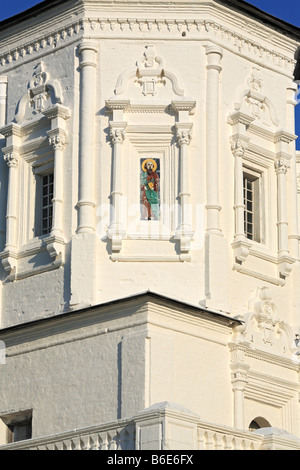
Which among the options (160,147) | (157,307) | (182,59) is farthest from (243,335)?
(182,59)

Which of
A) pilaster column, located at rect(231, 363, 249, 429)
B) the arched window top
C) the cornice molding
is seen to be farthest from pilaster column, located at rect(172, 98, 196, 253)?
the arched window top

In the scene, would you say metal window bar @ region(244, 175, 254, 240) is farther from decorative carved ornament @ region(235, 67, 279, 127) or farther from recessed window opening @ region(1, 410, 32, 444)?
recessed window opening @ region(1, 410, 32, 444)

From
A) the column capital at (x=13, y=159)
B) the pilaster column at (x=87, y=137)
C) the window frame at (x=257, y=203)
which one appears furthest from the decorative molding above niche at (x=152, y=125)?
the column capital at (x=13, y=159)

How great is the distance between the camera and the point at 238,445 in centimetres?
2469

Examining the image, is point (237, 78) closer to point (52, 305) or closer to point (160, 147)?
point (160, 147)

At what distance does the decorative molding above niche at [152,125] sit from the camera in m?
29.6

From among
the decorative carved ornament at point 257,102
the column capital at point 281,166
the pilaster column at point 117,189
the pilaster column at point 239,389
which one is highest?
the decorative carved ornament at point 257,102

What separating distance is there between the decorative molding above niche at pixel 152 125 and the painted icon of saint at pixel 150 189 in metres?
0.10

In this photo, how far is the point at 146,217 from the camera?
29.7m

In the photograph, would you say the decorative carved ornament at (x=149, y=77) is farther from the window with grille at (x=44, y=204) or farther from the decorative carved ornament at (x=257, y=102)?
the window with grille at (x=44, y=204)

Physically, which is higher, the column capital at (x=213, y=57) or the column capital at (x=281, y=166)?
the column capital at (x=213, y=57)

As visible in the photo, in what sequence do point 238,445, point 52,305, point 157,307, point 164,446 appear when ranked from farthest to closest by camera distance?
point 52,305
point 157,307
point 238,445
point 164,446

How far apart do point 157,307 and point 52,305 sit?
9.73 feet

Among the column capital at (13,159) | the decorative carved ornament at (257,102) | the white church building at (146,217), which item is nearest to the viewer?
the white church building at (146,217)
